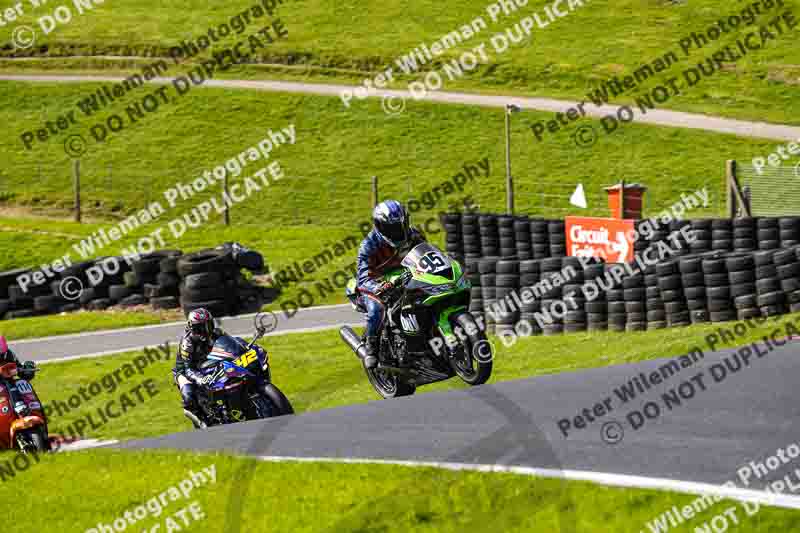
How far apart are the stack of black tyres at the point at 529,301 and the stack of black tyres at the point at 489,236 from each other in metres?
6.03

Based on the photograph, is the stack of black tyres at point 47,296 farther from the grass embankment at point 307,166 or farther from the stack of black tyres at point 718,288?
the stack of black tyres at point 718,288

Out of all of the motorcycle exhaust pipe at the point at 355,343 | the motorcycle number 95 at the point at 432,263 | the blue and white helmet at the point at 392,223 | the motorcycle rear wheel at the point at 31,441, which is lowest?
the motorcycle exhaust pipe at the point at 355,343

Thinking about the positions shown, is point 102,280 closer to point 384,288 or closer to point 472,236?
point 472,236

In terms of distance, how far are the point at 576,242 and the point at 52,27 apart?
4072 centimetres

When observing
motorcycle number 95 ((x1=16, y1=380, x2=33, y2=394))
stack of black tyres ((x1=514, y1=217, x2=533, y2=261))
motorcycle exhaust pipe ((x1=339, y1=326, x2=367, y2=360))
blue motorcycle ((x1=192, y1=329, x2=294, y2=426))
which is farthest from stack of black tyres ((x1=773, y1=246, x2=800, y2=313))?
stack of black tyres ((x1=514, y1=217, x2=533, y2=261))

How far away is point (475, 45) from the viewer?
5134 cm

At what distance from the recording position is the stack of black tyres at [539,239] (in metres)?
24.0

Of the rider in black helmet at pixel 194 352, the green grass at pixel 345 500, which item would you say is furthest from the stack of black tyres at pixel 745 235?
the green grass at pixel 345 500

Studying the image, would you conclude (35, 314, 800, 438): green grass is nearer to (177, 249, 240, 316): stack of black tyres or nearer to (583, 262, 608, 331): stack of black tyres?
(583, 262, 608, 331): stack of black tyres

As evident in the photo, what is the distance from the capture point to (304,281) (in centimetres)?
2758

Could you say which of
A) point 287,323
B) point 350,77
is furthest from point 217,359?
point 350,77

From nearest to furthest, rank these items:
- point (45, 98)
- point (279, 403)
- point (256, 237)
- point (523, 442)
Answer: point (523, 442) < point (279, 403) < point (256, 237) < point (45, 98)

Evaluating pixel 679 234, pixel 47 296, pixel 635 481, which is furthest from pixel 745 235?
pixel 47 296

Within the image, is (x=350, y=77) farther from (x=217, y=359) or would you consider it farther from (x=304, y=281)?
(x=217, y=359)
